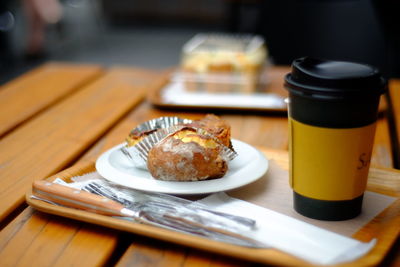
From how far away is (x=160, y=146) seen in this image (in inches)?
27.2

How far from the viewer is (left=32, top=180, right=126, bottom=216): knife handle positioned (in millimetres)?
625

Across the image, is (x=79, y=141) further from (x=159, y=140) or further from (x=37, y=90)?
(x=37, y=90)

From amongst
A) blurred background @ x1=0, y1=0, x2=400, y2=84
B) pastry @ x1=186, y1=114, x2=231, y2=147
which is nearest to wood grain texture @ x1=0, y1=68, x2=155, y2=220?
pastry @ x1=186, y1=114, x2=231, y2=147

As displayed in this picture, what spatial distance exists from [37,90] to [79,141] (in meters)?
0.44

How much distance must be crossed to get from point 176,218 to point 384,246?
24 centimetres

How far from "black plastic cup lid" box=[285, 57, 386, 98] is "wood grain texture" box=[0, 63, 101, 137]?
68 centimetres

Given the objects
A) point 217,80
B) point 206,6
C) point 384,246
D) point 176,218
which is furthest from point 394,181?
point 206,6

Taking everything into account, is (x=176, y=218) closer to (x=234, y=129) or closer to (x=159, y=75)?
(x=234, y=129)

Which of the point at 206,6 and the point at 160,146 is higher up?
the point at 160,146

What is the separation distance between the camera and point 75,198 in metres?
0.64

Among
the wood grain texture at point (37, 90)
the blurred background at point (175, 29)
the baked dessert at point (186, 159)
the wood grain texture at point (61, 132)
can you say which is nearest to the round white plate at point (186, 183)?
the baked dessert at point (186, 159)

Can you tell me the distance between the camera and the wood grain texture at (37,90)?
115 centimetres

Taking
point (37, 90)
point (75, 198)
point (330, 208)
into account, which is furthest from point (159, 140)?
point (37, 90)

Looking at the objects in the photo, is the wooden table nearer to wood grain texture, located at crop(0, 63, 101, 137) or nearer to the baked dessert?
wood grain texture, located at crop(0, 63, 101, 137)
